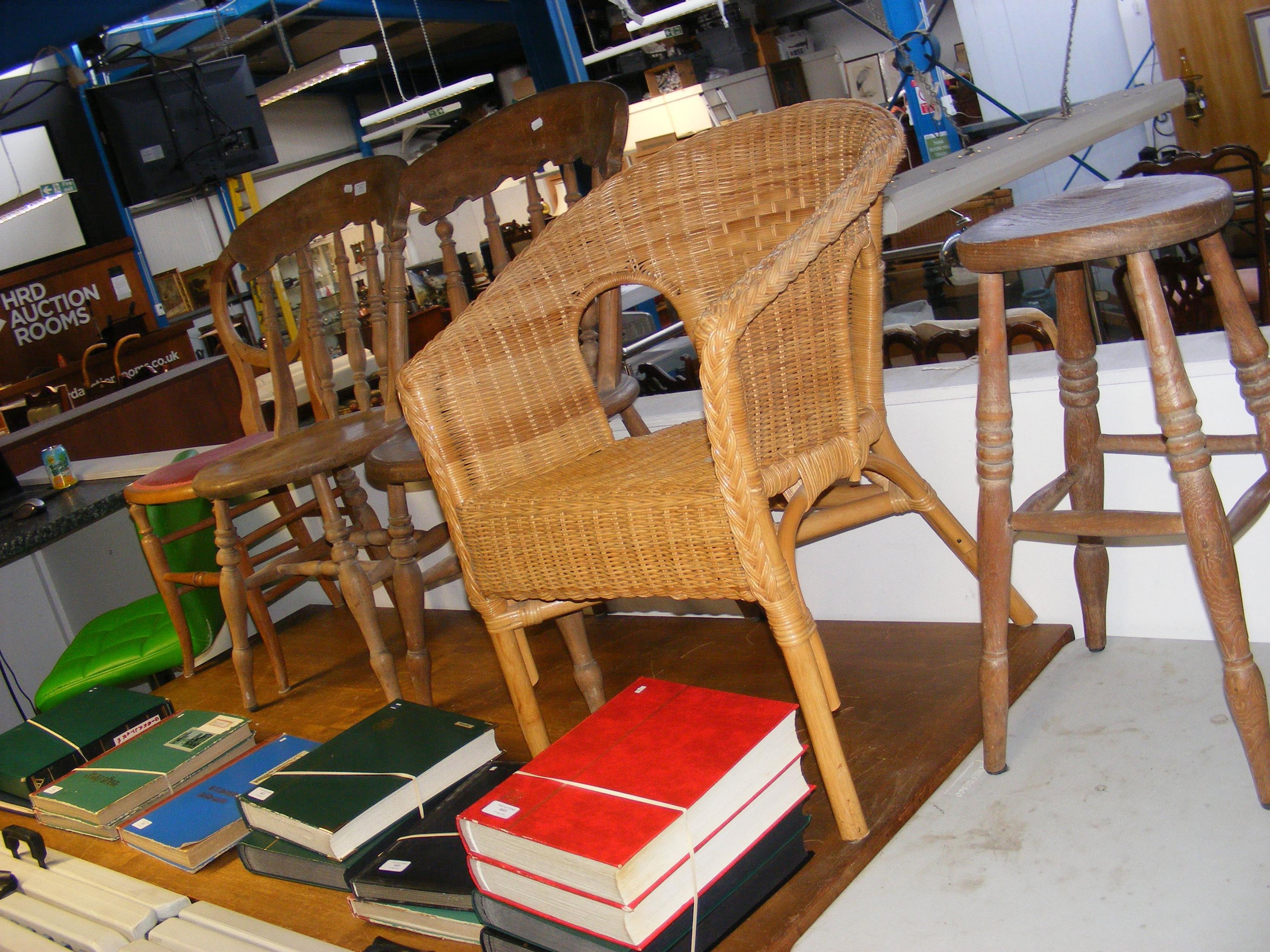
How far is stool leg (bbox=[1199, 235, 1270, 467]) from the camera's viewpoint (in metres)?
1.11

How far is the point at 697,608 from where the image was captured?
2109 millimetres

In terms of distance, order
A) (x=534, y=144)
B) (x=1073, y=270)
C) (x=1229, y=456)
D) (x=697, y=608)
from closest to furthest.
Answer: (x=1073, y=270) < (x=1229, y=456) < (x=534, y=144) < (x=697, y=608)

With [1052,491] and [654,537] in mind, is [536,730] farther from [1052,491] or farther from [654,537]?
[1052,491]

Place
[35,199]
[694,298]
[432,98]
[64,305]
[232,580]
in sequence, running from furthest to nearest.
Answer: [64,305]
[432,98]
[35,199]
[232,580]
[694,298]

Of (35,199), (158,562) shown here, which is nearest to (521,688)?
(158,562)

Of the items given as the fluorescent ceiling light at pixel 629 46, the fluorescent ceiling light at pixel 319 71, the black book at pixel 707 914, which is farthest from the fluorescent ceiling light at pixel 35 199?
the black book at pixel 707 914

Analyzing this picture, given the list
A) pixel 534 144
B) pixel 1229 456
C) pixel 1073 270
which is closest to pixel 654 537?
pixel 1073 270

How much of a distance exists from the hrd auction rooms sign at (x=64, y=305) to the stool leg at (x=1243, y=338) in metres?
8.74

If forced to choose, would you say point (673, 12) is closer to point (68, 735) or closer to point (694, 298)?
point (694, 298)

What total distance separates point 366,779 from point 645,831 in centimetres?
59

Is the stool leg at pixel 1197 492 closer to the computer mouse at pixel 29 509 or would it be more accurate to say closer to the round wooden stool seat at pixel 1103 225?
the round wooden stool seat at pixel 1103 225

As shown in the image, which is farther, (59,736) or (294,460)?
(59,736)

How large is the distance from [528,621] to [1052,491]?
0.70 meters

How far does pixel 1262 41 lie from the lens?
4570 mm
